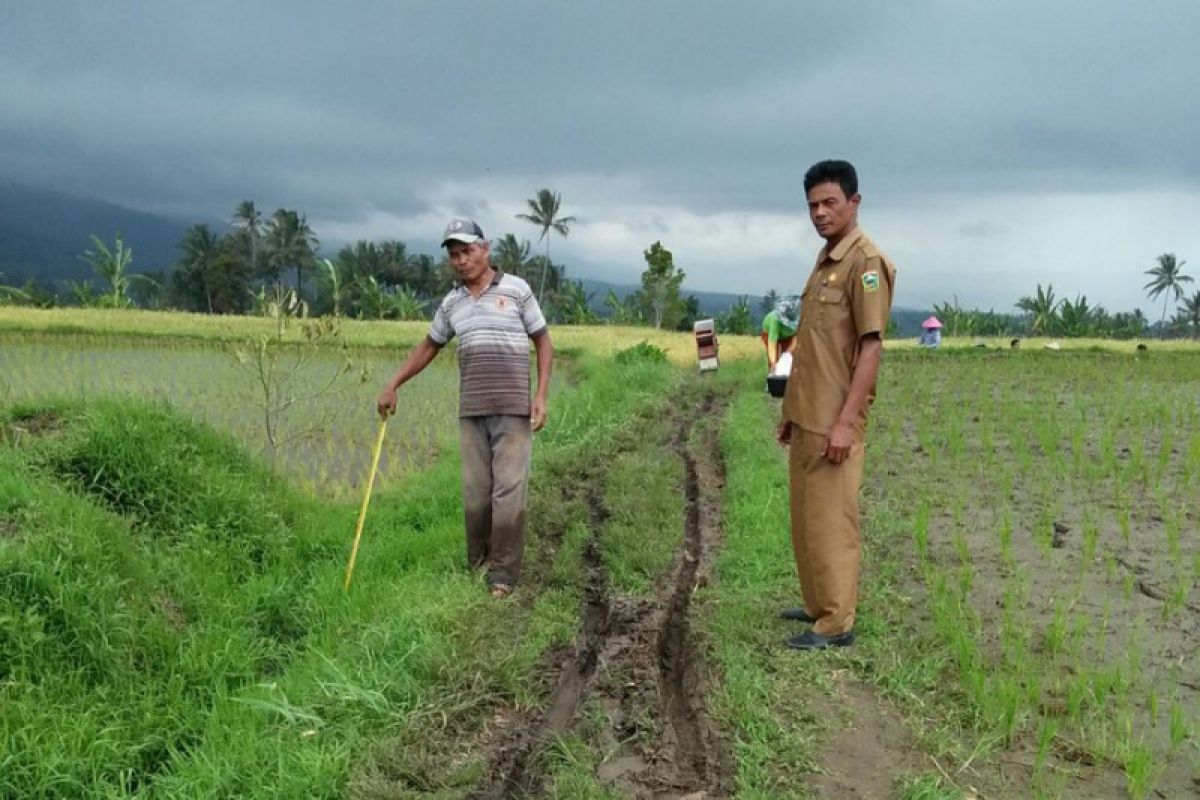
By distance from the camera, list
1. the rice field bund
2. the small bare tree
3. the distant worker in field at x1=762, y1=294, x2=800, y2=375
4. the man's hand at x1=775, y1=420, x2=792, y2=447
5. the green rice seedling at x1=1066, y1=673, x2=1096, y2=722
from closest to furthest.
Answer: the rice field bund < the green rice seedling at x1=1066, y1=673, x2=1096, y2=722 < the man's hand at x1=775, y1=420, x2=792, y2=447 < the small bare tree < the distant worker in field at x1=762, y1=294, x2=800, y2=375

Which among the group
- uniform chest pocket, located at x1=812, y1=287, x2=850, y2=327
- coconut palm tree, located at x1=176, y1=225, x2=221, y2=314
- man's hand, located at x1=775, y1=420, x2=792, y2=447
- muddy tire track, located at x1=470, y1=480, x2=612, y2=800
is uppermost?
coconut palm tree, located at x1=176, y1=225, x2=221, y2=314

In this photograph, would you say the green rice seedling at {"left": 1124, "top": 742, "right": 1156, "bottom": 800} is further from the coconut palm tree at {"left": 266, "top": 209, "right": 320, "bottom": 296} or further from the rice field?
the coconut palm tree at {"left": 266, "top": 209, "right": 320, "bottom": 296}

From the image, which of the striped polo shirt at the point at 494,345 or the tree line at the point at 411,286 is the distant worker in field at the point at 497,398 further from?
the tree line at the point at 411,286

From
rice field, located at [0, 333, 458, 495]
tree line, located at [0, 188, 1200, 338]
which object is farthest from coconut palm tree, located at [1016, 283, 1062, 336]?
rice field, located at [0, 333, 458, 495]

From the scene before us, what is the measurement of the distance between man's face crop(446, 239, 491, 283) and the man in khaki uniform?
1616mm

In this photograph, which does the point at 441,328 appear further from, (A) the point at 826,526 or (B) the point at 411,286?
(B) the point at 411,286

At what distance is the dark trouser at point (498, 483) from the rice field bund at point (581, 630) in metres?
0.26

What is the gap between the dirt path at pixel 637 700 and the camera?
277 centimetres

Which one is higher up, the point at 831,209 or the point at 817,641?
the point at 831,209

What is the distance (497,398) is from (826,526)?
177cm

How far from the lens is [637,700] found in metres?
3.26

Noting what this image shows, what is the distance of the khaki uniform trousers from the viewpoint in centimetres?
349

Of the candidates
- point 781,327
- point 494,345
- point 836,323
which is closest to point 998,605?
point 836,323

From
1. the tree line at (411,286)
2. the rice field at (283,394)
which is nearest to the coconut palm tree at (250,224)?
the tree line at (411,286)
